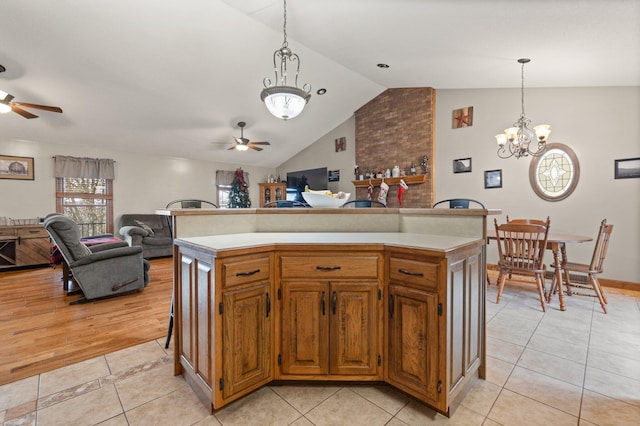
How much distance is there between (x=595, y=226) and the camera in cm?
400

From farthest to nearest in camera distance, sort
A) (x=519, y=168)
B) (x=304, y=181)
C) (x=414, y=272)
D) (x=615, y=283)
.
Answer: (x=304, y=181), (x=519, y=168), (x=615, y=283), (x=414, y=272)

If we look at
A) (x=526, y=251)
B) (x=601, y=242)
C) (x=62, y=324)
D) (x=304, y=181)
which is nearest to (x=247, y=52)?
(x=62, y=324)

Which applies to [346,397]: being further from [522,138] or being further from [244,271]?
[522,138]

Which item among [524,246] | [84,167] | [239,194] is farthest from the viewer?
[239,194]

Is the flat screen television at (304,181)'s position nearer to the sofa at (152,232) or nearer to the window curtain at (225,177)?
the window curtain at (225,177)

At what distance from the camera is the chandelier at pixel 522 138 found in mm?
3479

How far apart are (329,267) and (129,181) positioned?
6321 mm

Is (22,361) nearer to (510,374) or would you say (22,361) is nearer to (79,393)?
(79,393)

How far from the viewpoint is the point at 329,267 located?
1.63 meters

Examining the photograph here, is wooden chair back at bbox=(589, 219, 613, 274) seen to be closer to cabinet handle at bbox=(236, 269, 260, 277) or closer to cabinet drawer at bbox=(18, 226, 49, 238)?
cabinet handle at bbox=(236, 269, 260, 277)

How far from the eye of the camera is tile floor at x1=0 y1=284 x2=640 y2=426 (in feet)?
4.90

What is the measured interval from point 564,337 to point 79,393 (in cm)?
353

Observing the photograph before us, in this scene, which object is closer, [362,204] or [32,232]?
[362,204]

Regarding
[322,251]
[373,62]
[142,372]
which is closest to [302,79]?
[373,62]
